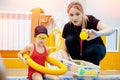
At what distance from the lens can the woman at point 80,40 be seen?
6.38ft

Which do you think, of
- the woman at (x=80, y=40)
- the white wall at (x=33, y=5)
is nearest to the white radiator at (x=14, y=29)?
the white wall at (x=33, y=5)

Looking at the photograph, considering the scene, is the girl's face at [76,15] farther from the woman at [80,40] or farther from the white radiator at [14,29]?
the white radiator at [14,29]

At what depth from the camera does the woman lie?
76.5 inches

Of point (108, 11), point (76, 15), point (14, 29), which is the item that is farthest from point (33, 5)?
point (76, 15)

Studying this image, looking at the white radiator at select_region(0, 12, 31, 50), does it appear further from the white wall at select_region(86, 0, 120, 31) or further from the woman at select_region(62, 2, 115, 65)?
the woman at select_region(62, 2, 115, 65)

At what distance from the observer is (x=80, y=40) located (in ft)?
6.52

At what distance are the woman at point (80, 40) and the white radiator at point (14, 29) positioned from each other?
5.05 ft

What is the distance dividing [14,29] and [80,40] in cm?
173

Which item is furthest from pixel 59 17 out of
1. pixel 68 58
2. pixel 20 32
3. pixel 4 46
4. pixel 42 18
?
pixel 68 58

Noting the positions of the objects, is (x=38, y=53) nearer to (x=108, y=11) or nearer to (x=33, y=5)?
(x=33, y=5)

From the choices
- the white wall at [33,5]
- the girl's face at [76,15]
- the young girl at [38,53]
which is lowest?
the young girl at [38,53]

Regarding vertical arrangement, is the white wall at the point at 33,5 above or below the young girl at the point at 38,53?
above

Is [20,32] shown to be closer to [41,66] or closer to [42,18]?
[42,18]

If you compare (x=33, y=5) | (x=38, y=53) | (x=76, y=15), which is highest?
(x=33, y=5)
